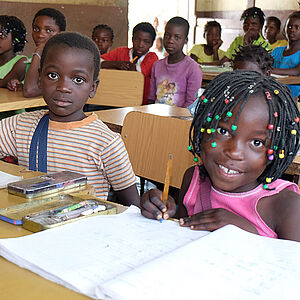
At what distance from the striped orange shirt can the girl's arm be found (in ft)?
6.74

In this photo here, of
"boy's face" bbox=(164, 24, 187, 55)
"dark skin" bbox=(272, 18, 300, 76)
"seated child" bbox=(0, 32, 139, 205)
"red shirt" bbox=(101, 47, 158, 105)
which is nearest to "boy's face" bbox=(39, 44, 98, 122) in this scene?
"seated child" bbox=(0, 32, 139, 205)

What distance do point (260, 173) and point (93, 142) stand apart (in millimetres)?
612

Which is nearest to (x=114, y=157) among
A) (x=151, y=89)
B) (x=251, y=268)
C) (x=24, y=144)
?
(x=24, y=144)

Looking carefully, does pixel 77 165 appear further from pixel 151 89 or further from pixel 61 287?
pixel 151 89

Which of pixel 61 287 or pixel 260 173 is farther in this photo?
pixel 260 173

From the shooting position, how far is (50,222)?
87cm

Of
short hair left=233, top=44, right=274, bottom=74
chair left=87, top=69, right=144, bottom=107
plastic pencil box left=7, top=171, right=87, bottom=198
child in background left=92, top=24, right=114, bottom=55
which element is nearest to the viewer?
plastic pencil box left=7, top=171, right=87, bottom=198

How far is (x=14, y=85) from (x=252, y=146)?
2.66 meters

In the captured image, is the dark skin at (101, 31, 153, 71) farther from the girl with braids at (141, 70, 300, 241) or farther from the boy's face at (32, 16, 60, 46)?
the girl with braids at (141, 70, 300, 241)

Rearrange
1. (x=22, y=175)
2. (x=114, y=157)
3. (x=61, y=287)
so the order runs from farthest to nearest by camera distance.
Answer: (x=114, y=157) < (x=22, y=175) < (x=61, y=287)

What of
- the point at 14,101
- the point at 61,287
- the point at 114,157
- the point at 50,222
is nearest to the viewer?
the point at 61,287

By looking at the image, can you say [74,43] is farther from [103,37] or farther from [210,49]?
[210,49]

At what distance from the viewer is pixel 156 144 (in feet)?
5.93

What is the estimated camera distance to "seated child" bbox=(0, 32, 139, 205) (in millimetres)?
1546
